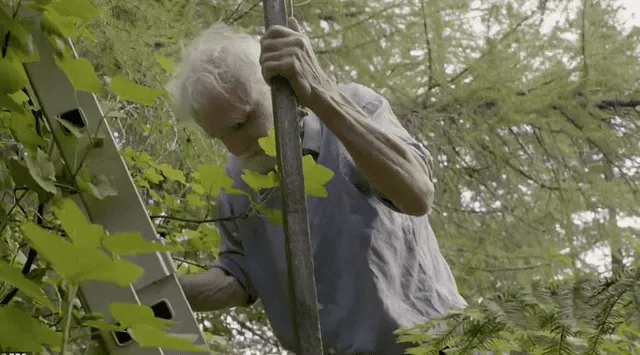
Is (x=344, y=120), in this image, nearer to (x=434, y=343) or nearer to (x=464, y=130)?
(x=434, y=343)

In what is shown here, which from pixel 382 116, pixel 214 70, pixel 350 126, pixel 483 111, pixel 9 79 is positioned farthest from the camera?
pixel 483 111

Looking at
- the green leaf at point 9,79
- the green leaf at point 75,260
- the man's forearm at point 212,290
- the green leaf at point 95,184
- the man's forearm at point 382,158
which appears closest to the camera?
the green leaf at point 75,260

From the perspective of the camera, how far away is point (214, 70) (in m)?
1.72

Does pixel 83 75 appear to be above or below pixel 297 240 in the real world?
above

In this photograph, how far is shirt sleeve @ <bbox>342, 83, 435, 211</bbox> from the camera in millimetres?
1706

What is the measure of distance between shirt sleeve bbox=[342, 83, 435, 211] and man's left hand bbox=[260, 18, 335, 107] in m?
0.53

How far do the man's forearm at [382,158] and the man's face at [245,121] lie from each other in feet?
1.07

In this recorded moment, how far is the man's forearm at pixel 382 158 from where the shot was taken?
4.38ft

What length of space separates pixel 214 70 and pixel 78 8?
3.09 ft

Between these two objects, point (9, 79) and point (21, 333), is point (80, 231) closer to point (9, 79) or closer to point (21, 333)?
point (21, 333)

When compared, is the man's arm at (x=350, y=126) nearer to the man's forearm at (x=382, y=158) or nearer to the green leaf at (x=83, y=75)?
the man's forearm at (x=382, y=158)

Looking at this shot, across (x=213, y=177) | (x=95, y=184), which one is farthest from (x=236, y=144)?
(x=95, y=184)

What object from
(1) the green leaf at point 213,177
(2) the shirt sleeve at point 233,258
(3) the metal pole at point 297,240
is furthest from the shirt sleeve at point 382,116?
(3) the metal pole at point 297,240

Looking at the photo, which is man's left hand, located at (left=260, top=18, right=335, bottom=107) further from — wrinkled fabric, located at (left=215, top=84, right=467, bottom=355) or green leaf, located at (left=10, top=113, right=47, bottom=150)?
wrinkled fabric, located at (left=215, top=84, right=467, bottom=355)
